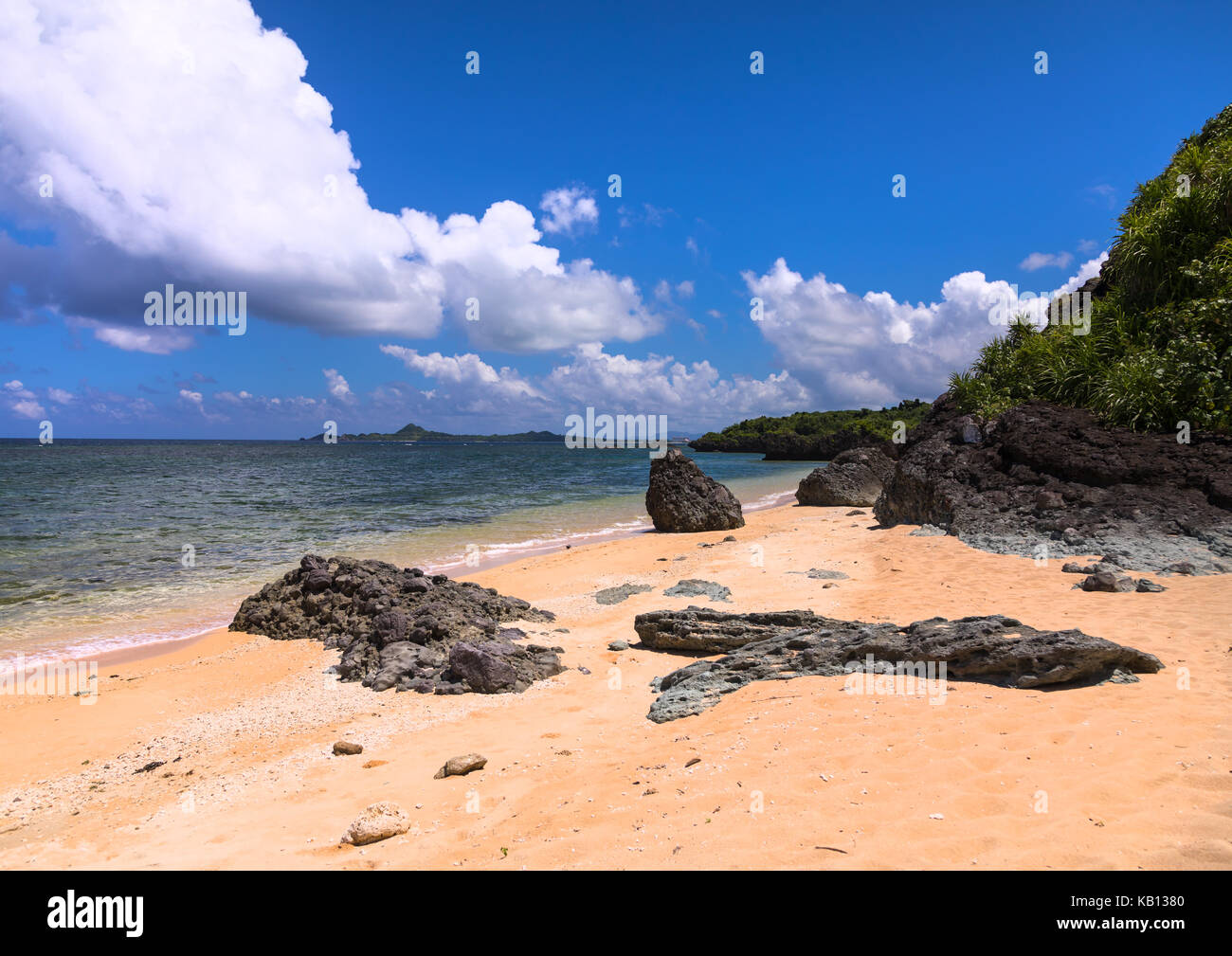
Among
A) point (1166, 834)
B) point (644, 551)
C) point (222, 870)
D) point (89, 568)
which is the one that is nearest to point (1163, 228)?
point (644, 551)

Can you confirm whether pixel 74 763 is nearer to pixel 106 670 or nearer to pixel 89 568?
pixel 106 670

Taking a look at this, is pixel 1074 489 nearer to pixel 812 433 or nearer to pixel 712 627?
pixel 712 627

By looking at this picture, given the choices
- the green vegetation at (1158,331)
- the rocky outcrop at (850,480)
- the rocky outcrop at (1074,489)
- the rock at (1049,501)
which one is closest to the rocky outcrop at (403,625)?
the rocky outcrop at (1074,489)

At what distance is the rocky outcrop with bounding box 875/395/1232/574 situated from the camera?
10.6 m

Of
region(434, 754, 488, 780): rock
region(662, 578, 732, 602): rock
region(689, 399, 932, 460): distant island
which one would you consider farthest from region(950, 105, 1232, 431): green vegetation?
region(689, 399, 932, 460): distant island

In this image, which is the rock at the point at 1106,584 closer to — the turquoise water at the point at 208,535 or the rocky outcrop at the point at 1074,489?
the rocky outcrop at the point at 1074,489

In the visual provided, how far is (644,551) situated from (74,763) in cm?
1225

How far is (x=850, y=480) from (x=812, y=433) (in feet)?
257

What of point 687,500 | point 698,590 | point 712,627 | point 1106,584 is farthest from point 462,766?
point 687,500

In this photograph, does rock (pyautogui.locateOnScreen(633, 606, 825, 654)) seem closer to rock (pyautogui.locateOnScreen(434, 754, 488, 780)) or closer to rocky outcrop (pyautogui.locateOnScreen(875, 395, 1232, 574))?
rock (pyautogui.locateOnScreen(434, 754, 488, 780))

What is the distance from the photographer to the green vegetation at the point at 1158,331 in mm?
12773

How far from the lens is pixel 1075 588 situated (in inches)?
350

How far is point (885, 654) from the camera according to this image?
20.4 ft

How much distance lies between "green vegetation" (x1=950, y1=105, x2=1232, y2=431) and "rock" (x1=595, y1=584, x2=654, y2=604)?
1098 centimetres
